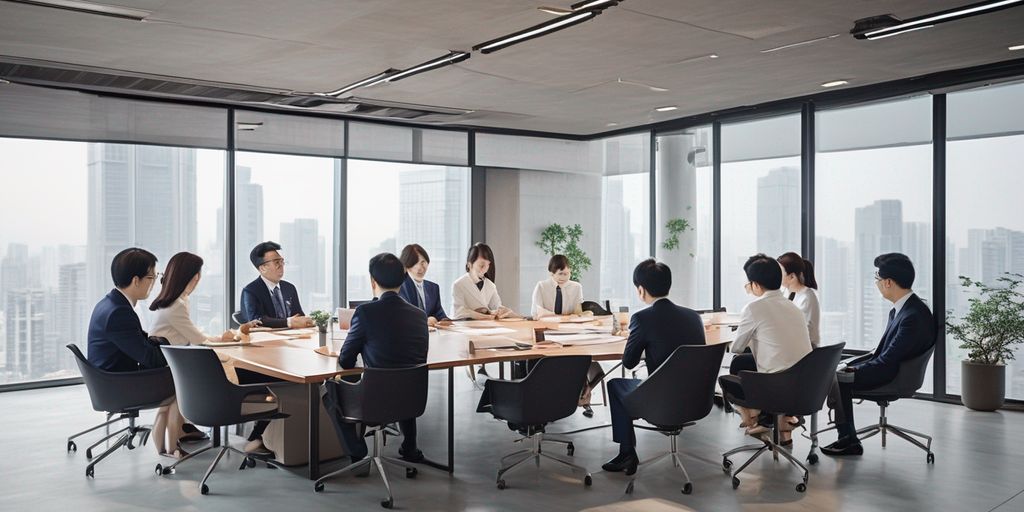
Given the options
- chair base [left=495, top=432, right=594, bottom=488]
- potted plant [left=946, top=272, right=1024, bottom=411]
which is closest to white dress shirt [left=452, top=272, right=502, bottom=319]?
chair base [left=495, top=432, right=594, bottom=488]

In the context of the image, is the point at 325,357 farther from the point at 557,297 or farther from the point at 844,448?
the point at 844,448

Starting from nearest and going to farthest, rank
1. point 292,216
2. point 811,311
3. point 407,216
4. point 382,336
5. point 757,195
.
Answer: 1. point 382,336
2. point 811,311
3. point 757,195
4. point 292,216
5. point 407,216

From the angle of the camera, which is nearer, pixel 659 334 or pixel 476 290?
pixel 659 334

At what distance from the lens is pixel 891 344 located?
17.9 ft

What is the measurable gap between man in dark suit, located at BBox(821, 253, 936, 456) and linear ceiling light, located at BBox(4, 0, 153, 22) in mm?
5199

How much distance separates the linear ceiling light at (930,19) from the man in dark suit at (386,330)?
3586 mm

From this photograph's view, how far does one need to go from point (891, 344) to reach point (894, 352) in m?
0.07

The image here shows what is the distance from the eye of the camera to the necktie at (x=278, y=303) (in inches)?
261

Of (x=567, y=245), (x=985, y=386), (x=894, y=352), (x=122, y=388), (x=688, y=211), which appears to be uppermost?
(x=688, y=211)

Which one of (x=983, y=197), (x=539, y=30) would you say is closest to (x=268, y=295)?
(x=539, y=30)

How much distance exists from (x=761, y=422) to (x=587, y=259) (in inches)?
227

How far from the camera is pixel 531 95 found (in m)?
8.26

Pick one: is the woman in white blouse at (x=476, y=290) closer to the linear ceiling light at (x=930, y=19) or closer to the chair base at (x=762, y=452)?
the chair base at (x=762, y=452)

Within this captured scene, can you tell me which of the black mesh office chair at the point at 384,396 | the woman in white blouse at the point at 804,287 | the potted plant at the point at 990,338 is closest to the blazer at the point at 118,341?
the black mesh office chair at the point at 384,396
